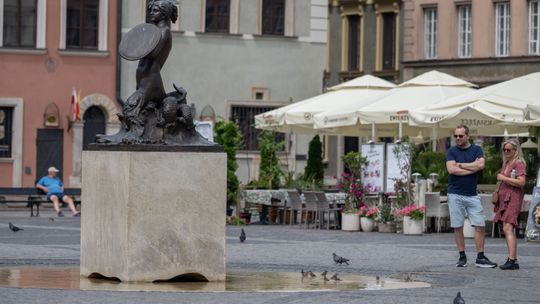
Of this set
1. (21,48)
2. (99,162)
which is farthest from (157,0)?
(21,48)

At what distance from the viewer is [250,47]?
47.4 metres

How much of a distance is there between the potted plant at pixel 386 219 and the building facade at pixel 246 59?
14.7 metres

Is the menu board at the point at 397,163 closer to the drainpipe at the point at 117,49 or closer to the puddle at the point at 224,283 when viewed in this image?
the puddle at the point at 224,283

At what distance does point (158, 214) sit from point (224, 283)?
3.25 ft

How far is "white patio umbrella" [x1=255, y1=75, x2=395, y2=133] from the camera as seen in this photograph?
3753 cm

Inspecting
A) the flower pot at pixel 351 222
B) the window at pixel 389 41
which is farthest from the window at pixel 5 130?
the window at pixel 389 41

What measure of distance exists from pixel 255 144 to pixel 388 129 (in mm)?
9841

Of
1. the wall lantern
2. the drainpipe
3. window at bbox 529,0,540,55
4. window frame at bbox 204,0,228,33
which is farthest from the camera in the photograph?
window at bbox 529,0,540,55

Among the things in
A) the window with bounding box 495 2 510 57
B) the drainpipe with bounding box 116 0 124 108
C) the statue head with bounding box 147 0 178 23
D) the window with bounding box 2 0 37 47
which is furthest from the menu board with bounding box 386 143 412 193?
the window with bounding box 495 2 510 57

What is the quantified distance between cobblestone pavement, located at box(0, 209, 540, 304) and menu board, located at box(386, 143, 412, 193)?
4.76 ft

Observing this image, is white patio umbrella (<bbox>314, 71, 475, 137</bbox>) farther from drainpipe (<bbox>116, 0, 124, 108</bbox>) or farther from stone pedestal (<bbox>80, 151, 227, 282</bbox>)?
stone pedestal (<bbox>80, 151, 227, 282</bbox>)

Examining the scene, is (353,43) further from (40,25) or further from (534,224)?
(534,224)

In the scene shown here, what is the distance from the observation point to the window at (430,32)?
2367 inches

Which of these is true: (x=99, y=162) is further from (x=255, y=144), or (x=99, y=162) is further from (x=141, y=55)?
(x=255, y=144)
